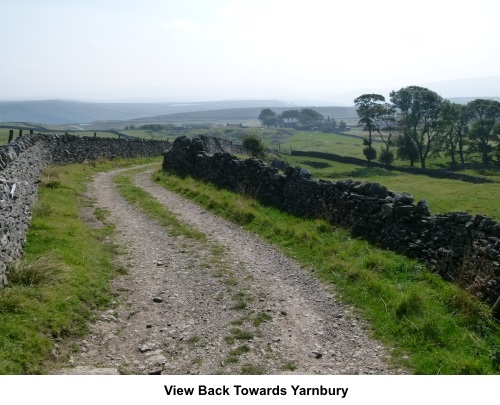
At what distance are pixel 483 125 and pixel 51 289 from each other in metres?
100

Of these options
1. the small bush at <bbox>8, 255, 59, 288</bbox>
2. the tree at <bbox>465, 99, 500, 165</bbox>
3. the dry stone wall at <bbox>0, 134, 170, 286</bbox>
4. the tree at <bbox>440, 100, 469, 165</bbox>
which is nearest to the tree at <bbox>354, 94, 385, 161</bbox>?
the tree at <bbox>440, 100, 469, 165</bbox>

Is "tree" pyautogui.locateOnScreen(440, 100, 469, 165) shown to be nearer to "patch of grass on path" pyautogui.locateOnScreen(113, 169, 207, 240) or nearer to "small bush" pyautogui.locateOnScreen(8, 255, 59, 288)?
"patch of grass on path" pyautogui.locateOnScreen(113, 169, 207, 240)

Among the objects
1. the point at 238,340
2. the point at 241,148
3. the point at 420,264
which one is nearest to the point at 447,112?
the point at 241,148

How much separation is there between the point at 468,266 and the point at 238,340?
6.21m

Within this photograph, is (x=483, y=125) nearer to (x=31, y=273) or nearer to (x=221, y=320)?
(x=221, y=320)

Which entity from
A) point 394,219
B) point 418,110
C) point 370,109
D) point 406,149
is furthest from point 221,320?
point 370,109

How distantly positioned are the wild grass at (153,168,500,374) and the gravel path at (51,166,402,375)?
460 millimetres

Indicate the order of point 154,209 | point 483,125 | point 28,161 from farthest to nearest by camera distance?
point 483,125
point 28,161
point 154,209

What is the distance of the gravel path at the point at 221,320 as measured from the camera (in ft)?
25.1

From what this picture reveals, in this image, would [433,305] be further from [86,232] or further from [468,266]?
[86,232]

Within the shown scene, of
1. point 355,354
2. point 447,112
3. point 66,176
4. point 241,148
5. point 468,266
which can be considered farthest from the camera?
point 447,112

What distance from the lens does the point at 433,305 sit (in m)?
9.91

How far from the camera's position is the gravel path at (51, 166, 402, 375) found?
7.66 metres

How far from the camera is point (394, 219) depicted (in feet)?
45.4
